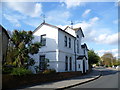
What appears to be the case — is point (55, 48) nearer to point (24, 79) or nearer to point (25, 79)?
point (25, 79)

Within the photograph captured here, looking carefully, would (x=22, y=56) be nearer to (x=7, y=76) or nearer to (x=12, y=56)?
(x=12, y=56)

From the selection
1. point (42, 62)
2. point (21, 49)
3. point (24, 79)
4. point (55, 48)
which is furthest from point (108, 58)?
point (24, 79)

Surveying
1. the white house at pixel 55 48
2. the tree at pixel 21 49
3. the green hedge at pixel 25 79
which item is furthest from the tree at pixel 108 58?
the tree at pixel 21 49

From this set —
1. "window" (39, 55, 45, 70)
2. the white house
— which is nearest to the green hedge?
"window" (39, 55, 45, 70)

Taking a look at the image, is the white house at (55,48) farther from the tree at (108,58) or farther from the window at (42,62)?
the tree at (108,58)

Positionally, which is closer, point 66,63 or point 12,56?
point 12,56

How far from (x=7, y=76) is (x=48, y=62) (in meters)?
8.87

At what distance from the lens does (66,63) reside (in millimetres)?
22500

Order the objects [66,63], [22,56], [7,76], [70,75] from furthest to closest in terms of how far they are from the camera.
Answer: [66,63] < [70,75] < [22,56] < [7,76]

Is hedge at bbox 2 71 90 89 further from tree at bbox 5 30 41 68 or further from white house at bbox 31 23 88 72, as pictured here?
white house at bbox 31 23 88 72

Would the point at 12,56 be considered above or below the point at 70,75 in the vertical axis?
above

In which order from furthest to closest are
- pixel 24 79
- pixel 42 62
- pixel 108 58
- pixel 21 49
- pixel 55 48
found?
1. pixel 108 58
2. pixel 55 48
3. pixel 42 62
4. pixel 21 49
5. pixel 24 79

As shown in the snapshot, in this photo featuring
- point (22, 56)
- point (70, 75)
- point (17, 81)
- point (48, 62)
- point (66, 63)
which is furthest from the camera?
point (66, 63)

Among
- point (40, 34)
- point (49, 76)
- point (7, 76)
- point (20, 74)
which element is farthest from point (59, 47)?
point (7, 76)
